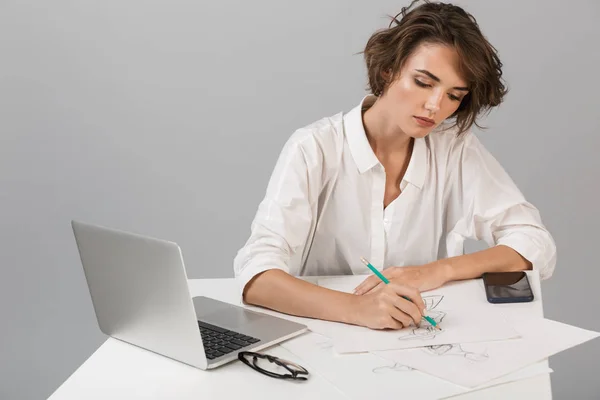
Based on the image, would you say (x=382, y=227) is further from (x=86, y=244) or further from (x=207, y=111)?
(x=207, y=111)

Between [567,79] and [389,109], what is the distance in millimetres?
1133

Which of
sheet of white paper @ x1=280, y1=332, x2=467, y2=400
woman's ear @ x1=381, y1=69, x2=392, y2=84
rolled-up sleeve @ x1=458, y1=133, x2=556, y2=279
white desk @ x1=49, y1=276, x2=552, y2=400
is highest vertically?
woman's ear @ x1=381, y1=69, x2=392, y2=84

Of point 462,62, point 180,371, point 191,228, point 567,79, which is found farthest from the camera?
point 191,228

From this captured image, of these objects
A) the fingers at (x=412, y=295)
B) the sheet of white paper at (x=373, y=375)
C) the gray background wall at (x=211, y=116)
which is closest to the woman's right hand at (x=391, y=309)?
the fingers at (x=412, y=295)

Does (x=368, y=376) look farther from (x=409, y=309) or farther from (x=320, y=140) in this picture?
(x=320, y=140)

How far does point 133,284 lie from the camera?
1.37 m

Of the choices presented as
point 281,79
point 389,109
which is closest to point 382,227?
point 389,109

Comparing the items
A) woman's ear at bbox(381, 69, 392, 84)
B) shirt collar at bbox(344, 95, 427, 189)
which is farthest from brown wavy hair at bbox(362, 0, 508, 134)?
shirt collar at bbox(344, 95, 427, 189)

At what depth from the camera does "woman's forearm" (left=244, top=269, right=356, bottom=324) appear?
1.55 meters

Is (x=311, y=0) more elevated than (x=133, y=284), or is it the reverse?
(x=311, y=0)

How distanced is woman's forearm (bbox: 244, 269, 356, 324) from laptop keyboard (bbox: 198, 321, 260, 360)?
16cm

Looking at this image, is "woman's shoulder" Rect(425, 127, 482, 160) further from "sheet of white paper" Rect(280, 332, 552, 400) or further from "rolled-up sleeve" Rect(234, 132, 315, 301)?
"sheet of white paper" Rect(280, 332, 552, 400)

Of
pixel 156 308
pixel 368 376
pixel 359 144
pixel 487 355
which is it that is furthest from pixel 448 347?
pixel 359 144

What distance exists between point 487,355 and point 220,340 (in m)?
0.46
